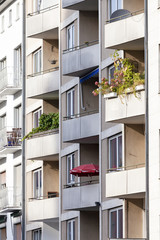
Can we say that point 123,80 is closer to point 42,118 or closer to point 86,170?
point 86,170

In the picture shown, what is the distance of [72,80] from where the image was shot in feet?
162

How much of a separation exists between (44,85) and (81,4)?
7.17m

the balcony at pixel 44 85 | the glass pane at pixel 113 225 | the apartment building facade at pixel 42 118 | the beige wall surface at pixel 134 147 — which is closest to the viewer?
the beige wall surface at pixel 134 147

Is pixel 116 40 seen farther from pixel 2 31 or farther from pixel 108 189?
pixel 2 31

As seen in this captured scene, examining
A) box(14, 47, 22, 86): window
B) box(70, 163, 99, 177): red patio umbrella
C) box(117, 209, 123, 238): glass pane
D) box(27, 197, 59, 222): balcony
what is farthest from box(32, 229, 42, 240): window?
box(117, 209, 123, 238): glass pane

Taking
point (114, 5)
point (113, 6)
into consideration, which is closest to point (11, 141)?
point (113, 6)

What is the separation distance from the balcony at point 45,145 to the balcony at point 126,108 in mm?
11269

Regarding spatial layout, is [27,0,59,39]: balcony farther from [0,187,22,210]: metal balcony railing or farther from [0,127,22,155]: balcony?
[0,187,22,210]: metal balcony railing

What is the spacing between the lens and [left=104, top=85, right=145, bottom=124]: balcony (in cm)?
3791

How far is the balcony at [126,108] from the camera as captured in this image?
1492 inches

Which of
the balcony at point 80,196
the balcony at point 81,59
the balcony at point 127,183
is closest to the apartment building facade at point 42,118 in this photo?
the balcony at point 80,196

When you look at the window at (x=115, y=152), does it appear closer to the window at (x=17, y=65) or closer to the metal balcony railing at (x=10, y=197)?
the metal balcony railing at (x=10, y=197)

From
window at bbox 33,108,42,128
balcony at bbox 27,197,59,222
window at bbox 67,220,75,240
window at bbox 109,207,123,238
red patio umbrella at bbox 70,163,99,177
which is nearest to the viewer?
window at bbox 109,207,123,238

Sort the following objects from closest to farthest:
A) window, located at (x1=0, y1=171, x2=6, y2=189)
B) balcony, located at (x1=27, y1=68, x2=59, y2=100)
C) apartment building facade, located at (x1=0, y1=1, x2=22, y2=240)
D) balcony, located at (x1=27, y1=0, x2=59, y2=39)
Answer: balcony, located at (x1=27, y1=0, x2=59, y2=39)
balcony, located at (x1=27, y1=68, x2=59, y2=100)
apartment building facade, located at (x1=0, y1=1, x2=22, y2=240)
window, located at (x1=0, y1=171, x2=6, y2=189)
